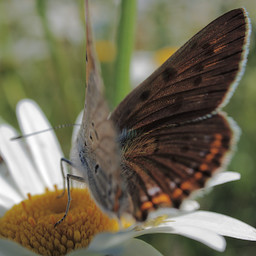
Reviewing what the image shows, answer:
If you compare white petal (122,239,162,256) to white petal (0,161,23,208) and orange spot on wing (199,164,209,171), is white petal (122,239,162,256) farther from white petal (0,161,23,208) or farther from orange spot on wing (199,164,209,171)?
white petal (0,161,23,208)

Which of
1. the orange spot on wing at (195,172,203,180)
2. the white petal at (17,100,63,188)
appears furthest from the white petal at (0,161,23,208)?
the orange spot on wing at (195,172,203,180)

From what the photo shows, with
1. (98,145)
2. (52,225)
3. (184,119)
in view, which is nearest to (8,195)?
(52,225)

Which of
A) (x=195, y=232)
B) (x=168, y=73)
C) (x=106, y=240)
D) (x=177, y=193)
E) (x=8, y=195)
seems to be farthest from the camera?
(x=8, y=195)

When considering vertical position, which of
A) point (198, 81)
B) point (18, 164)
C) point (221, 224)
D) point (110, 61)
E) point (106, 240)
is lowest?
point (221, 224)

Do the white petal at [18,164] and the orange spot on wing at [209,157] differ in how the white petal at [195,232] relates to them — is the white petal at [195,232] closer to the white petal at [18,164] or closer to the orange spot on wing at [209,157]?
the orange spot on wing at [209,157]

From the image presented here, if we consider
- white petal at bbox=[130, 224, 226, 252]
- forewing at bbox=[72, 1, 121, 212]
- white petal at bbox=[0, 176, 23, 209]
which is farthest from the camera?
white petal at bbox=[0, 176, 23, 209]

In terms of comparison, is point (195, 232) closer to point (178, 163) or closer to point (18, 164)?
point (178, 163)

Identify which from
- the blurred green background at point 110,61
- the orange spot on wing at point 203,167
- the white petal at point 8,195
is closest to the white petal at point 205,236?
the orange spot on wing at point 203,167

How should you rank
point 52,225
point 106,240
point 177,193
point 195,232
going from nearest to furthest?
point 106,240
point 177,193
point 195,232
point 52,225
